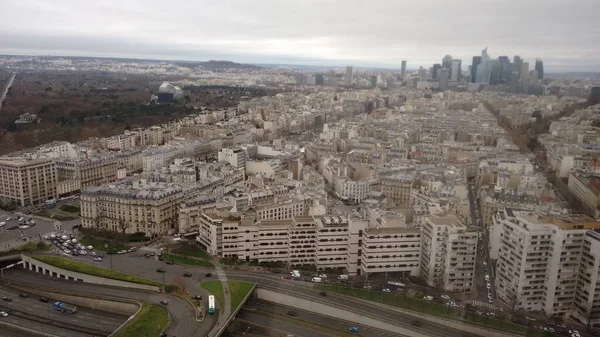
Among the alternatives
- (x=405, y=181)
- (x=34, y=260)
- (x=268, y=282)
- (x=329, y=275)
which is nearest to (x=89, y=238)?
(x=34, y=260)

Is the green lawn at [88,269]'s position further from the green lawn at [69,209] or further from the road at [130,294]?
the green lawn at [69,209]

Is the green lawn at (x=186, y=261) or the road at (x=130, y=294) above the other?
the green lawn at (x=186, y=261)

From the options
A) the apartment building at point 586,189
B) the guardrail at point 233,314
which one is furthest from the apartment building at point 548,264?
the guardrail at point 233,314

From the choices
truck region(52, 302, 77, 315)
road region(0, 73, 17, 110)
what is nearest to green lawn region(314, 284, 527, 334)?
truck region(52, 302, 77, 315)

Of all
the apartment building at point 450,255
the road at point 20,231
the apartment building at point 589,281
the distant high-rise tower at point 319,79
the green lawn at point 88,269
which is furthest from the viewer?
the distant high-rise tower at point 319,79

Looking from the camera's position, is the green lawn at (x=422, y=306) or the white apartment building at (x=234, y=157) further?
the white apartment building at (x=234, y=157)

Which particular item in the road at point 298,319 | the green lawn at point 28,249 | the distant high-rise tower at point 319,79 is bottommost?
the road at point 298,319
